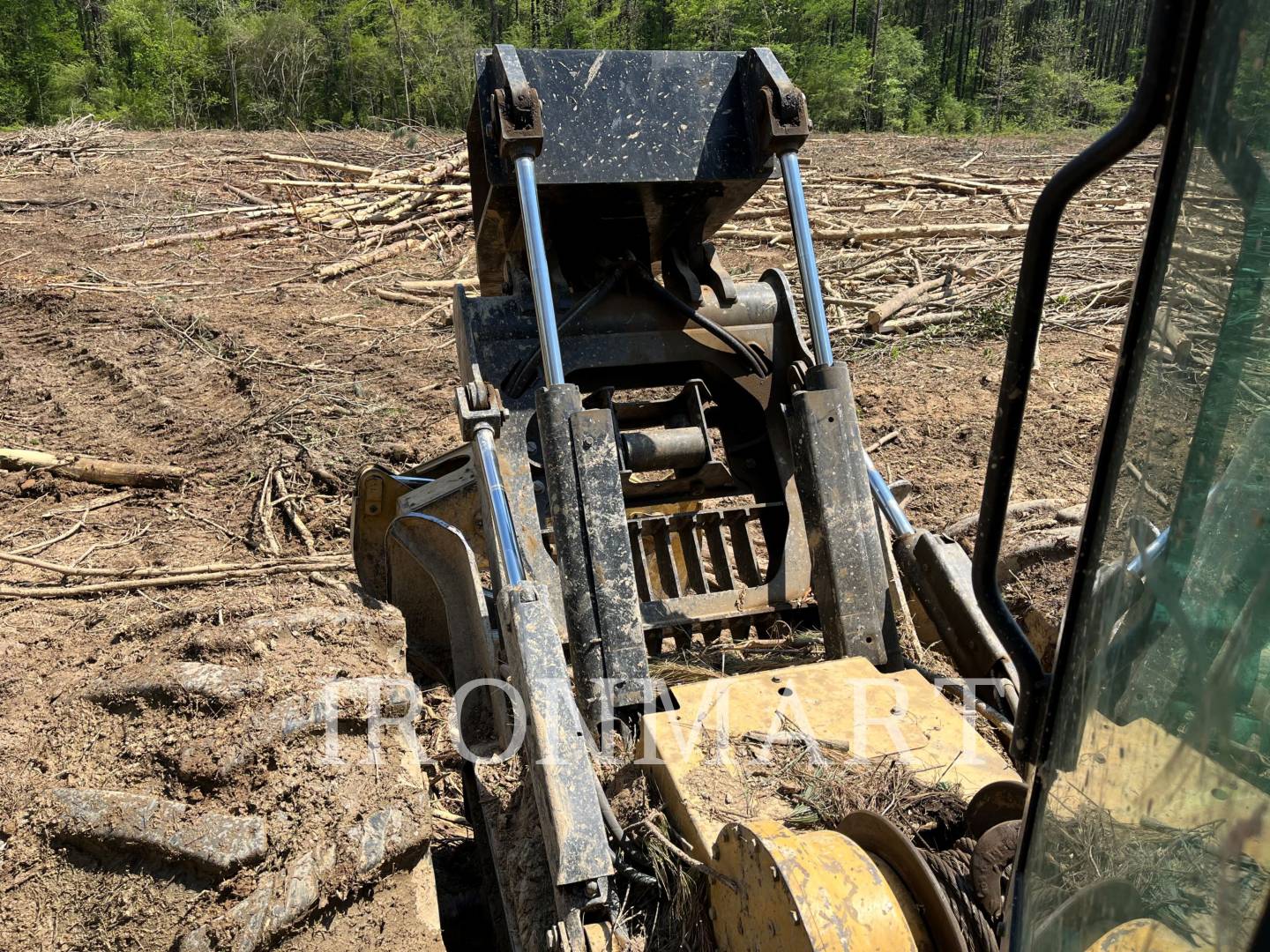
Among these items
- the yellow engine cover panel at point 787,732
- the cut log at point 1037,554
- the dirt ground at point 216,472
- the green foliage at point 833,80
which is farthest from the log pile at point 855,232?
the green foliage at point 833,80

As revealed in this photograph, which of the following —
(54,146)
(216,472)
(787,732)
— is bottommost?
(216,472)

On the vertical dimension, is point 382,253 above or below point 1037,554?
above

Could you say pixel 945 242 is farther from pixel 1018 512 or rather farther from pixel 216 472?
pixel 216 472

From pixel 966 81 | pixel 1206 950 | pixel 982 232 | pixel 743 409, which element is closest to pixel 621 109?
pixel 743 409

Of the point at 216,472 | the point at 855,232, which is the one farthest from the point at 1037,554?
the point at 855,232

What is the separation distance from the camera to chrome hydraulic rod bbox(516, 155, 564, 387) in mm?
3135

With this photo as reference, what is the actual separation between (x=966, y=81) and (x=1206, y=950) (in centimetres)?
5784

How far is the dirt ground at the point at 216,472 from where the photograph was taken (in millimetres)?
2744

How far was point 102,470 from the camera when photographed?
657 cm

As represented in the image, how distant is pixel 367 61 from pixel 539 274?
38304 mm

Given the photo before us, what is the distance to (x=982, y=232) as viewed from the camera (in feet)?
38.4

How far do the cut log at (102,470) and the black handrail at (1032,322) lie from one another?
20.2 feet

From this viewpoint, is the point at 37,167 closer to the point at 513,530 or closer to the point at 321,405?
the point at 321,405

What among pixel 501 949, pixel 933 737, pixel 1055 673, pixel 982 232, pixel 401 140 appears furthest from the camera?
pixel 401 140
